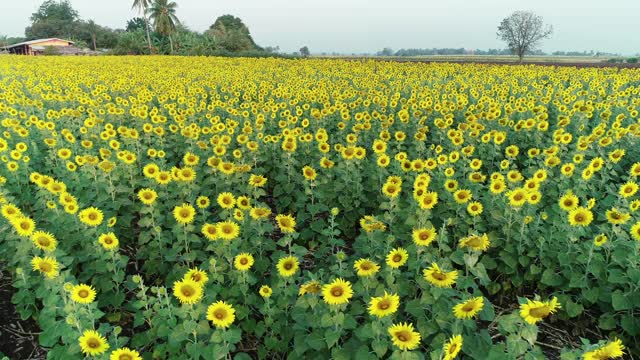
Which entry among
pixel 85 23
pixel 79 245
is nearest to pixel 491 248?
pixel 79 245

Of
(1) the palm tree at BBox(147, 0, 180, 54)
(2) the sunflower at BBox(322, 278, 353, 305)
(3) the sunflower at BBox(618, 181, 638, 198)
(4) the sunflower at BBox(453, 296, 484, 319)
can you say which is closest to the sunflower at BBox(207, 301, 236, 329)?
(2) the sunflower at BBox(322, 278, 353, 305)

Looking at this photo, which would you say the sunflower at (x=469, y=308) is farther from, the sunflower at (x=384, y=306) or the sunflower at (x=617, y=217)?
the sunflower at (x=617, y=217)

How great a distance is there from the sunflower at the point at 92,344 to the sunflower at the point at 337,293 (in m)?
1.47

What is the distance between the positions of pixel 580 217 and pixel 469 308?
200 cm

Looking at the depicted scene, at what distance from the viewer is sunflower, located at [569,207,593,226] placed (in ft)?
12.5

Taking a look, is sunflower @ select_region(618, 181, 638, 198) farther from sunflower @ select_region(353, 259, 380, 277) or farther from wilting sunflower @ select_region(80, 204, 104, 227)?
wilting sunflower @ select_region(80, 204, 104, 227)

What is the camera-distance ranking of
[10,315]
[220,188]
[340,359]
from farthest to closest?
1. [220,188]
2. [10,315]
3. [340,359]

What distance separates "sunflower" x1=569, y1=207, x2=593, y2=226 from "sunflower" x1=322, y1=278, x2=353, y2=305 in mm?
2396

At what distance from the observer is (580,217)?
386cm

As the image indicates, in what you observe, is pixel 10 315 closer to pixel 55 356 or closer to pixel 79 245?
pixel 79 245

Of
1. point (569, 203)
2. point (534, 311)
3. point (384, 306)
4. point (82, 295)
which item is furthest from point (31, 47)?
point (534, 311)

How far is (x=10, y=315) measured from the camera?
13.9 ft

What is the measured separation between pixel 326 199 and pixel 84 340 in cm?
352

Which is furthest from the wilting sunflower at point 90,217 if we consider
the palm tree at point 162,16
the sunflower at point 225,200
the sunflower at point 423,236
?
the palm tree at point 162,16
